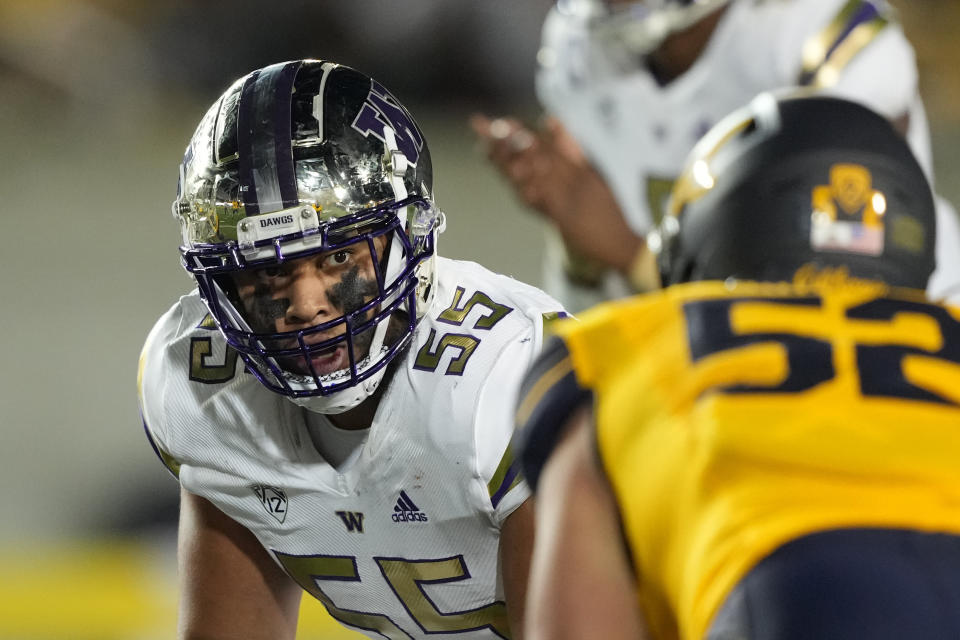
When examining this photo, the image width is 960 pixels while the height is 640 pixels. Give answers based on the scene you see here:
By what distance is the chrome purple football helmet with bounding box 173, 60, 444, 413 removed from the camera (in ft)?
5.51

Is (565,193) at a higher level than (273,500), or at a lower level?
higher

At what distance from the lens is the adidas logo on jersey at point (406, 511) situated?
1.74 m

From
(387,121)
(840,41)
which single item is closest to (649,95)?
(840,41)

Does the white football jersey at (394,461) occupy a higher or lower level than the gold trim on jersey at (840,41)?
lower

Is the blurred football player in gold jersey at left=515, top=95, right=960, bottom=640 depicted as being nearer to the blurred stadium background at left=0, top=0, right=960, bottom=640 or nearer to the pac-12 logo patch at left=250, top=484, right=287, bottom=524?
the pac-12 logo patch at left=250, top=484, right=287, bottom=524

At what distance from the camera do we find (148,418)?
194 centimetres

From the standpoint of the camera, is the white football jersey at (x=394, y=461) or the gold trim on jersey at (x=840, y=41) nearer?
the white football jersey at (x=394, y=461)

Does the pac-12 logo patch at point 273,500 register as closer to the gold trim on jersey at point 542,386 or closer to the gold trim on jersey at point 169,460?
the gold trim on jersey at point 169,460

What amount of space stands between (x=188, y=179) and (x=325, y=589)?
0.61m

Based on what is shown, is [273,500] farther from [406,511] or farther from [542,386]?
[542,386]

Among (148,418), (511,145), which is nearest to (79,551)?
(511,145)

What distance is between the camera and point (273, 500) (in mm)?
1857

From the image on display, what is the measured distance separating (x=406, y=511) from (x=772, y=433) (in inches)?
32.3

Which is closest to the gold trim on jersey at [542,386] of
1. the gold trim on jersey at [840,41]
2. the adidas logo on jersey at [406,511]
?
the adidas logo on jersey at [406,511]
